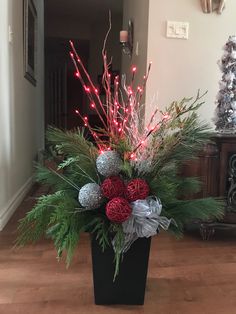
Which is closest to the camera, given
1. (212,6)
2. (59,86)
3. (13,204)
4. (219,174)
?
(219,174)

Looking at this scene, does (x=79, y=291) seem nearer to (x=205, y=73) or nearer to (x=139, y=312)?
(x=139, y=312)

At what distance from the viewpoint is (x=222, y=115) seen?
82.4 inches

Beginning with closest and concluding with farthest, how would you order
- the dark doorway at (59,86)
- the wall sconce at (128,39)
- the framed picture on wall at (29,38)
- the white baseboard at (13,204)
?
the white baseboard at (13,204)
the framed picture on wall at (29,38)
the wall sconce at (128,39)
the dark doorway at (59,86)

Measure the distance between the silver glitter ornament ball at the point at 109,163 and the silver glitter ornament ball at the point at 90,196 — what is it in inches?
2.5

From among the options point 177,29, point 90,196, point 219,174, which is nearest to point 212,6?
point 177,29

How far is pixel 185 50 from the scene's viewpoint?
7.75 feet

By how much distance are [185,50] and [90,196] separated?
1591mm

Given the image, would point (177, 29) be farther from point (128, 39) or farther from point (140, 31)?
point (128, 39)

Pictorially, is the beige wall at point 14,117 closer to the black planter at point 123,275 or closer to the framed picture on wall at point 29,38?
the framed picture on wall at point 29,38

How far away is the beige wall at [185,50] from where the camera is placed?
233 centimetres

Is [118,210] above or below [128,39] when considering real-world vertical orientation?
below

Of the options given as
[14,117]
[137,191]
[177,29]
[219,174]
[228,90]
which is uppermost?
→ [177,29]

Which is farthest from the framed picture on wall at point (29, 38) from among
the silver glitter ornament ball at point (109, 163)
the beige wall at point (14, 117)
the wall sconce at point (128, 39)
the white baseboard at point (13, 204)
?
the silver glitter ornament ball at point (109, 163)

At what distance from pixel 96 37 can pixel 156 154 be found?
17.0 feet
